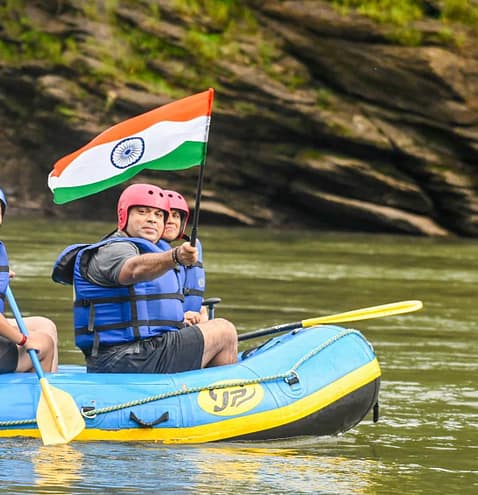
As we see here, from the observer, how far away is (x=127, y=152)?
25.0ft

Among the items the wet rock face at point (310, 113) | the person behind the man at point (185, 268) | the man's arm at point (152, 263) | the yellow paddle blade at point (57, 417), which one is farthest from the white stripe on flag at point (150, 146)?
the wet rock face at point (310, 113)

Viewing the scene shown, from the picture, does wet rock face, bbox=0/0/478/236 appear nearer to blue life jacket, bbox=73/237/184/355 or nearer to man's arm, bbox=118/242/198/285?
blue life jacket, bbox=73/237/184/355

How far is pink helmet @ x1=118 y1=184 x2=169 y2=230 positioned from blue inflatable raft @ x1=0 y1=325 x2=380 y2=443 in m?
0.91

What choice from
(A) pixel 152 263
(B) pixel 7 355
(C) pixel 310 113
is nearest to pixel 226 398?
(A) pixel 152 263

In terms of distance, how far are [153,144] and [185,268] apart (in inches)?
55.5

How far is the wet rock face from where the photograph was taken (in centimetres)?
2953

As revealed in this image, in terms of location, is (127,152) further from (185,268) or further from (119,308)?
(185,268)

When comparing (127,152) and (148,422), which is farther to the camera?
(127,152)

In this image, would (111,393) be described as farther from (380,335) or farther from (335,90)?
(335,90)

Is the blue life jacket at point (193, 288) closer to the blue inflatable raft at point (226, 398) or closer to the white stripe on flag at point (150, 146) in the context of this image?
the blue inflatable raft at point (226, 398)

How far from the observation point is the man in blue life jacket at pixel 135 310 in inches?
290

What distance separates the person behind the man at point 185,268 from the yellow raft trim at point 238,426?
48.6 inches

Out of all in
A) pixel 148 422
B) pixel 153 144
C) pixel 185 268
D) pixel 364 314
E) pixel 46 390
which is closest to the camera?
pixel 46 390

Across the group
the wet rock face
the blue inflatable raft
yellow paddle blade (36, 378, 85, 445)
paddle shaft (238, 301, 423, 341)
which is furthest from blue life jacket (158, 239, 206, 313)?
the wet rock face
